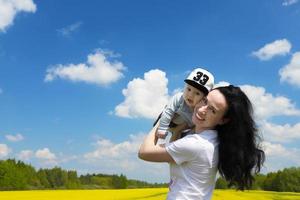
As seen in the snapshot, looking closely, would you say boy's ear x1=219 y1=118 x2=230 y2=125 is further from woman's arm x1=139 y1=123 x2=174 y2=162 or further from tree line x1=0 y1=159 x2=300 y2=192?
tree line x1=0 y1=159 x2=300 y2=192

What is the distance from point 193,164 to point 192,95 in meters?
0.75

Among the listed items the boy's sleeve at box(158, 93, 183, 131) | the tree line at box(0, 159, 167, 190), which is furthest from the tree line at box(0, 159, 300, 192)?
the boy's sleeve at box(158, 93, 183, 131)

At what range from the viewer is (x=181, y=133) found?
402cm

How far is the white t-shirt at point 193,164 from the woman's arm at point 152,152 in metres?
0.04

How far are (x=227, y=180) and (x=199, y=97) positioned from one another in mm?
725

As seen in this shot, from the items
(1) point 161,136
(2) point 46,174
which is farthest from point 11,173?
(1) point 161,136

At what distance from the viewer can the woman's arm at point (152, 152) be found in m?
3.45

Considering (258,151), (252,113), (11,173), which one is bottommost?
(258,151)

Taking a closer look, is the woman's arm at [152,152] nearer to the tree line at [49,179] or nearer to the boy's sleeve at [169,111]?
the boy's sleeve at [169,111]

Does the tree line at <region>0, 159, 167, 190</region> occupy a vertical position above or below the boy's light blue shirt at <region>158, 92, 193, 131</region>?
above

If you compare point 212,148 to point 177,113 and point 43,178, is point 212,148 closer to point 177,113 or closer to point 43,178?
point 177,113

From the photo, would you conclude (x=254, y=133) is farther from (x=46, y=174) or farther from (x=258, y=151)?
(x=46, y=174)

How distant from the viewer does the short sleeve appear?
11.2ft

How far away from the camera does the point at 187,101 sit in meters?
4.09
